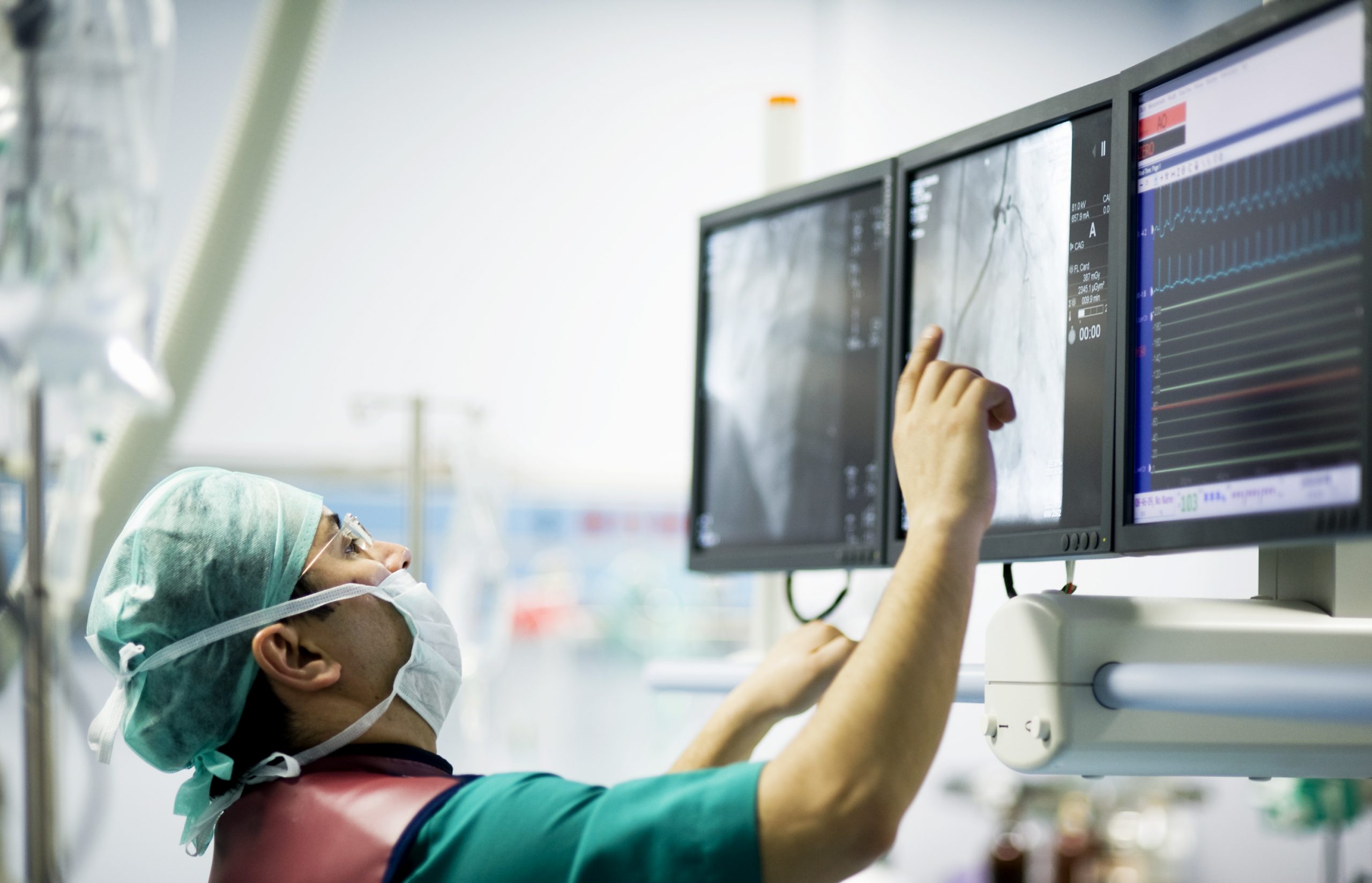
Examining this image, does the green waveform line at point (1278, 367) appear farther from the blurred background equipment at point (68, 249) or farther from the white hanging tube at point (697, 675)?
the blurred background equipment at point (68, 249)

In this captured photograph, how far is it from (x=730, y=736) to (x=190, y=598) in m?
0.55

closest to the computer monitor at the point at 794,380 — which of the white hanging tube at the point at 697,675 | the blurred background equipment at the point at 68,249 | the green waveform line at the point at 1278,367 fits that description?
the white hanging tube at the point at 697,675

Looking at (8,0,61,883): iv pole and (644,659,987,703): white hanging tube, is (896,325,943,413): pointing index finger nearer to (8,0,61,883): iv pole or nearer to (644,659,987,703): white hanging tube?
(644,659,987,703): white hanging tube

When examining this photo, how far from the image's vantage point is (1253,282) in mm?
887

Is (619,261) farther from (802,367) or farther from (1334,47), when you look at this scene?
(1334,47)

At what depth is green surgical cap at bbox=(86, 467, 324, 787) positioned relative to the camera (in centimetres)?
116

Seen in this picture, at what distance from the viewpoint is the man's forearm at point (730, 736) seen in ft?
3.88

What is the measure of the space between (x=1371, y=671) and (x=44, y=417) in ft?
4.39

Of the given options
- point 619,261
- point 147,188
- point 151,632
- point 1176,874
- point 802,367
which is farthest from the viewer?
point 619,261

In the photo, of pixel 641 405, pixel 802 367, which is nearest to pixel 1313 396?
pixel 802 367

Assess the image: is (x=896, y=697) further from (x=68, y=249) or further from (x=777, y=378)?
(x=68, y=249)

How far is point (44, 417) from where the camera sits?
4.49 ft

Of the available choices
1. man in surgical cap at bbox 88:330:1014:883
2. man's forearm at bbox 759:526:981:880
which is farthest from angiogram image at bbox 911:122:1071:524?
man's forearm at bbox 759:526:981:880

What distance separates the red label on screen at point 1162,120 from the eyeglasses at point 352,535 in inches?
34.2
